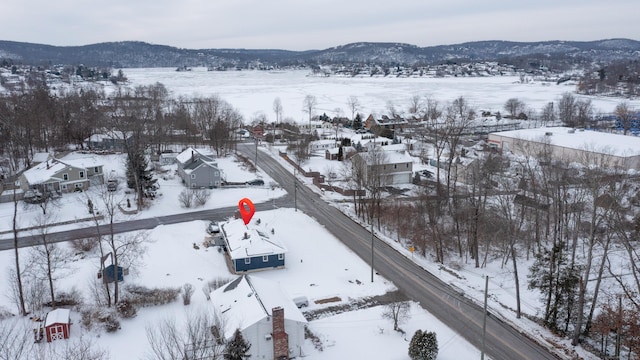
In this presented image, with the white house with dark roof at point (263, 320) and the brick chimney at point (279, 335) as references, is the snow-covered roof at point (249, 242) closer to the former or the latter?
the white house with dark roof at point (263, 320)

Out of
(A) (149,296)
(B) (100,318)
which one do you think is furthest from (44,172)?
(B) (100,318)

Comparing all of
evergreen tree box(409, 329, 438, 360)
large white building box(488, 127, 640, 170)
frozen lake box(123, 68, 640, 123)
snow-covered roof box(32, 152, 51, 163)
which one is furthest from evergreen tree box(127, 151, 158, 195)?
frozen lake box(123, 68, 640, 123)

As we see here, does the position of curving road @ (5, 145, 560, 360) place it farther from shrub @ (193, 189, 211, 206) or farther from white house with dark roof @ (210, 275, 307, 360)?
white house with dark roof @ (210, 275, 307, 360)

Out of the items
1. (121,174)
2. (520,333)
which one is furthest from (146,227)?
(520,333)

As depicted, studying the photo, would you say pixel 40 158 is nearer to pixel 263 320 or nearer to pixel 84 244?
pixel 84 244

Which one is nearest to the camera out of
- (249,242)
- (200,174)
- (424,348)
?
(424,348)

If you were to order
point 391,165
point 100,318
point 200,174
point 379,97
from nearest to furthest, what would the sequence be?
point 100,318
point 200,174
point 391,165
point 379,97

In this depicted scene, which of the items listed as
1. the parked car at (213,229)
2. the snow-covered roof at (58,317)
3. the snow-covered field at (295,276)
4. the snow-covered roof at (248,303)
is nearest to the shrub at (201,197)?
the snow-covered field at (295,276)
